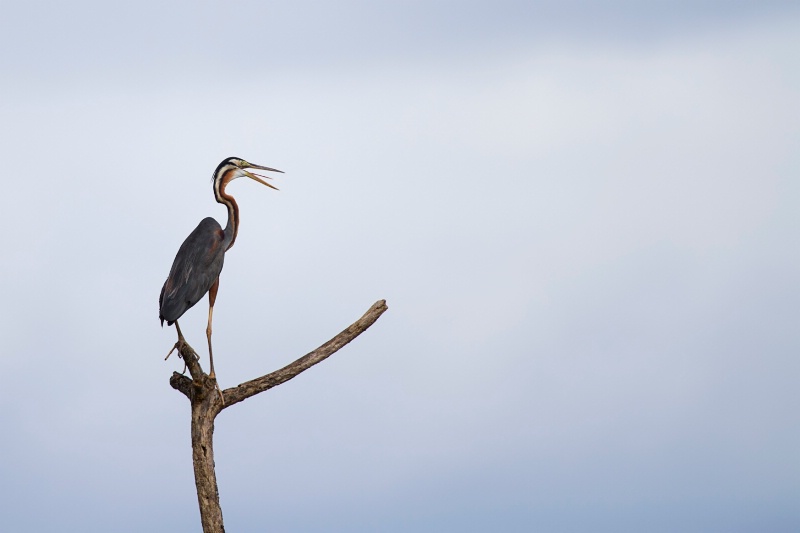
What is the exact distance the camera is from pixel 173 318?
12352mm

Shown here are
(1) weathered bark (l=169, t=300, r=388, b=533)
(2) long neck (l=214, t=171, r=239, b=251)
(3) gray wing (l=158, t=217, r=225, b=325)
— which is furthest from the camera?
(2) long neck (l=214, t=171, r=239, b=251)

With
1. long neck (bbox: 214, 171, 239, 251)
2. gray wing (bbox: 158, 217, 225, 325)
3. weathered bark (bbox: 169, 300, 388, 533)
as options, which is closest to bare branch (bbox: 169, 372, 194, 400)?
weathered bark (bbox: 169, 300, 388, 533)

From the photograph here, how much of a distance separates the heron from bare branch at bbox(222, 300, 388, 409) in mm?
318

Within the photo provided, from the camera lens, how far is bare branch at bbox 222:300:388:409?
12.3 metres

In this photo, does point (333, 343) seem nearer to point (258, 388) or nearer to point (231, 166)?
point (258, 388)

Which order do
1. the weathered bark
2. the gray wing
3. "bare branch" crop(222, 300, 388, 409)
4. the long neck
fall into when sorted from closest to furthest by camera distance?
1. the weathered bark
2. "bare branch" crop(222, 300, 388, 409)
3. the gray wing
4. the long neck

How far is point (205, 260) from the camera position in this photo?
12742 millimetres

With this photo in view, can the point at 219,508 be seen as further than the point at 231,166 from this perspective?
No

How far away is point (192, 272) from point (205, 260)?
8.7 inches

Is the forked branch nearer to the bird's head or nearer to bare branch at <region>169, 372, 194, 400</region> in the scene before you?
bare branch at <region>169, 372, 194, 400</region>

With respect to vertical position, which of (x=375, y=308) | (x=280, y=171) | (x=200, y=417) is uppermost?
(x=280, y=171)

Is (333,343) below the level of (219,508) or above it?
above

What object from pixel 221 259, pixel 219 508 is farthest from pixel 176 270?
pixel 219 508

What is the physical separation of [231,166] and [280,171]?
1.95 ft
